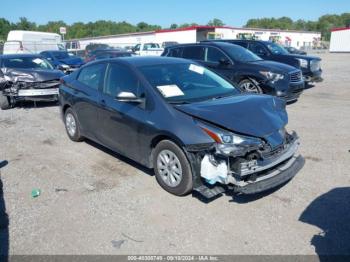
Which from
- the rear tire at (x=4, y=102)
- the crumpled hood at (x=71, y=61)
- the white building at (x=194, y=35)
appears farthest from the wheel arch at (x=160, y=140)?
the white building at (x=194, y=35)

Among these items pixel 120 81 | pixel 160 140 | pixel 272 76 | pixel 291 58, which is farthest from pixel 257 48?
pixel 160 140

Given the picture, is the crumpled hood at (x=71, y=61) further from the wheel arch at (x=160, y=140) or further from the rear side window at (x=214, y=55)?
the wheel arch at (x=160, y=140)

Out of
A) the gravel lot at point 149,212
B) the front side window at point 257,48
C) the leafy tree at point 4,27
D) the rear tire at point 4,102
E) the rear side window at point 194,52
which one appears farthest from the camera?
the leafy tree at point 4,27

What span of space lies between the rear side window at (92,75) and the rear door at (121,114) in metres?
0.23

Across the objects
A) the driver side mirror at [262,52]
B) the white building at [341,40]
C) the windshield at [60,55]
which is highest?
the white building at [341,40]

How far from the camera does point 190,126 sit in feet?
13.2

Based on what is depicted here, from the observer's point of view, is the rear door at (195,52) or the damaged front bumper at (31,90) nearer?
the damaged front bumper at (31,90)

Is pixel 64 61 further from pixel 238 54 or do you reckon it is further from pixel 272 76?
pixel 272 76

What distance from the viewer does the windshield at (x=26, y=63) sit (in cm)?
1066

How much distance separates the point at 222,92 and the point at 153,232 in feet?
7.77

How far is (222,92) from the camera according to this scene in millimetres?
5047

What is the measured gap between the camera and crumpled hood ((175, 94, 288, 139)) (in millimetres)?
3992

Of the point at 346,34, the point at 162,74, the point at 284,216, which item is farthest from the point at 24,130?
the point at 346,34

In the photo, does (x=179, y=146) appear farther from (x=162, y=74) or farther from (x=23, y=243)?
(x=23, y=243)
